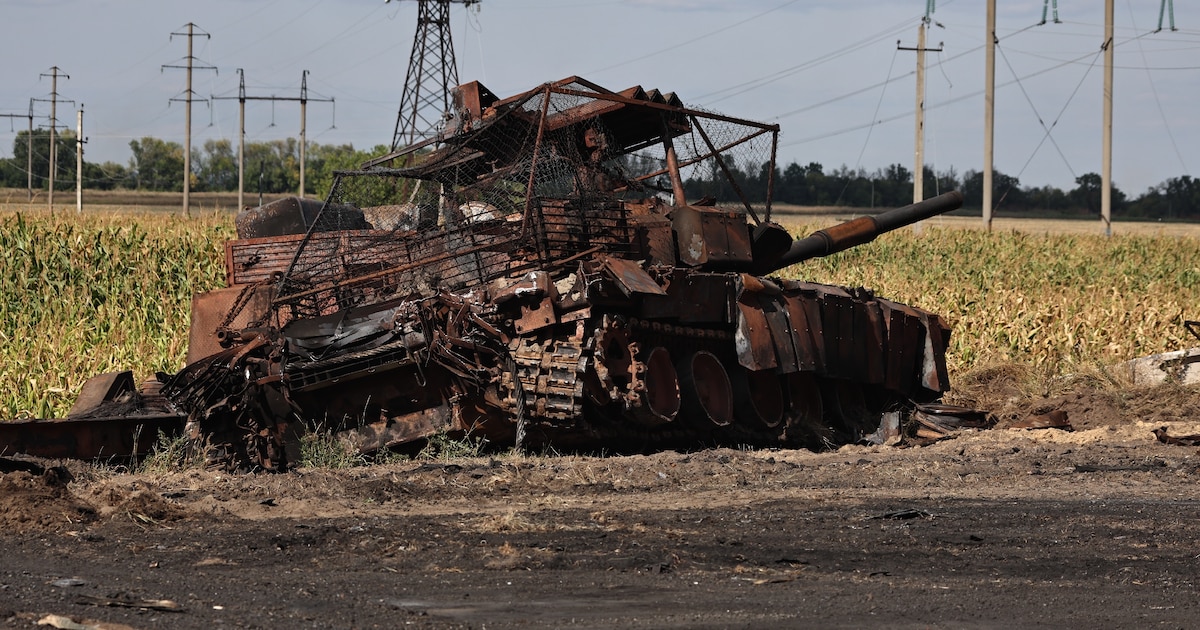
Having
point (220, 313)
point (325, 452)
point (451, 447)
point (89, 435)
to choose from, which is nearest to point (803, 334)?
point (451, 447)

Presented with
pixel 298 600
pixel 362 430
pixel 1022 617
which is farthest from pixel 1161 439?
pixel 298 600

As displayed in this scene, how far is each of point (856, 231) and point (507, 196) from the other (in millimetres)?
5616

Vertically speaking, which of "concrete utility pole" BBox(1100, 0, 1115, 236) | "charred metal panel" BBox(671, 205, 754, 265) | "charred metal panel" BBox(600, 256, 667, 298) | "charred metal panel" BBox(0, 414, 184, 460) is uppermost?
"concrete utility pole" BBox(1100, 0, 1115, 236)

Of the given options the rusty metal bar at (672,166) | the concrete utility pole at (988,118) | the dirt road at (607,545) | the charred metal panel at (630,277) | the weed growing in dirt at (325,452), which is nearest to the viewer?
the dirt road at (607,545)

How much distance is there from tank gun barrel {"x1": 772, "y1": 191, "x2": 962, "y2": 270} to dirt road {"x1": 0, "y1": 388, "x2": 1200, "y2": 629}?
5000 millimetres

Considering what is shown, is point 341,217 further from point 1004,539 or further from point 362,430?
point 1004,539

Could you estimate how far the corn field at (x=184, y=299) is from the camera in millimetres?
16000

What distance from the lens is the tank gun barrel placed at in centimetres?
1541

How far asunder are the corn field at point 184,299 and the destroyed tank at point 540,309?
9.11 feet

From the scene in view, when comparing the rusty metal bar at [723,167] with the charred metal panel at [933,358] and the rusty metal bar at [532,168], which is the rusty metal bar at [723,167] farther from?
the charred metal panel at [933,358]

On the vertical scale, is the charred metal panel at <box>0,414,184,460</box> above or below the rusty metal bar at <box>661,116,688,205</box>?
below

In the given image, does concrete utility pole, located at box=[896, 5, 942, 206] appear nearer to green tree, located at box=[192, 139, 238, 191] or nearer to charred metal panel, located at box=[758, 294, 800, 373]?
charred metal panel, located at box=[758, 294, 800, 373]

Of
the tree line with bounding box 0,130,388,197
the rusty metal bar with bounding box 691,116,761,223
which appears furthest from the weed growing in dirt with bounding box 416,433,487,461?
the tree line with bounding box 0,130,388,197

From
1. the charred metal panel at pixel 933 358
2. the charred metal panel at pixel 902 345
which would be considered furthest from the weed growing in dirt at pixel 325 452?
the charred metal panel at pixel 933 358
